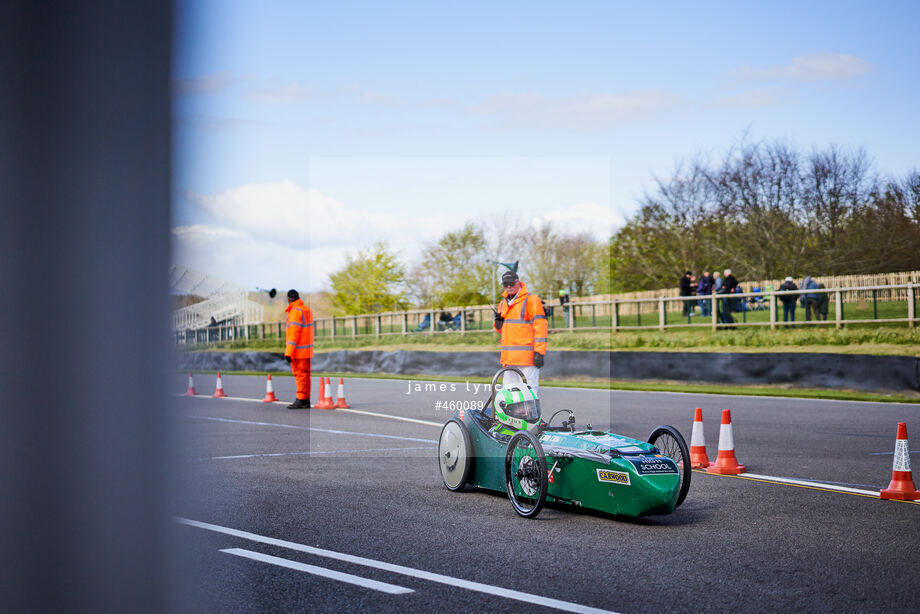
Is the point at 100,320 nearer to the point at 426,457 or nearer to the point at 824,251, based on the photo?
the point at 426,457

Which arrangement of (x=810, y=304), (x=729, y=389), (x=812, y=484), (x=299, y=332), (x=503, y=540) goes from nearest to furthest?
(x=503, y=540)
(x=812, y=484)
(x=299, y=332)
(x=729, y=389)
(x=810, y=304)

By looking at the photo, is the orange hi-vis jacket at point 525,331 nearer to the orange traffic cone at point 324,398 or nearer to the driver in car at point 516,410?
the driver in car at point 516,410

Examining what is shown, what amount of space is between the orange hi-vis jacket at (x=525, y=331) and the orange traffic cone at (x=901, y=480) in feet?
13.5

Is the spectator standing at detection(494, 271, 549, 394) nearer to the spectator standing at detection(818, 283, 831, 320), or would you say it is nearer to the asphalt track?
the asphalt track

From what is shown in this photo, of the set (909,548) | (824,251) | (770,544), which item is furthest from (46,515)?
(824,251)

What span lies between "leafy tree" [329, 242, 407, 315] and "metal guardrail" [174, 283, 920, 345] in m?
10.5

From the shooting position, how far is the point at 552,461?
7.36m

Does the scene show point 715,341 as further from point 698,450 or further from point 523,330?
point 698,450

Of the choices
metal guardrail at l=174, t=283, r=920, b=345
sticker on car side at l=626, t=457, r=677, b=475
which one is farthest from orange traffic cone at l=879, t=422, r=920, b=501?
metal guardrail at l=174, t=283, r=920, b=345

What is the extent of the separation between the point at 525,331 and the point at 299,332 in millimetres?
7071

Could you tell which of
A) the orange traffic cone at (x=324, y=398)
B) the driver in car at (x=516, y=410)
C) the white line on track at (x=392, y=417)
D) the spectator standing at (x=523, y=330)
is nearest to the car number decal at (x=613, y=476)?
the driver in car at (x=516, y=410)

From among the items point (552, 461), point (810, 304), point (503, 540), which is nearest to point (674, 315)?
point (810, 304)

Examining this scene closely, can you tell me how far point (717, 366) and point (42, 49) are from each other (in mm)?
21593

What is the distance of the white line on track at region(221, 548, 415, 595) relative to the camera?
16.7ft
